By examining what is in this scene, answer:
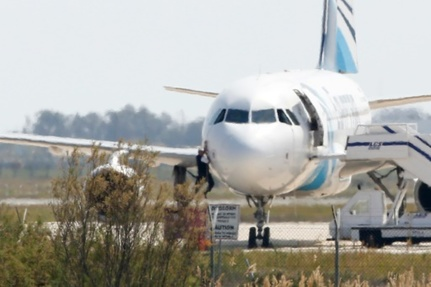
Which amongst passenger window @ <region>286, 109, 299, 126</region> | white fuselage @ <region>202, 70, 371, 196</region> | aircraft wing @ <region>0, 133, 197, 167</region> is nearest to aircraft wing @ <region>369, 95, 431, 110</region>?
white fuselage @ <region>202, 70, 371, 196</region>

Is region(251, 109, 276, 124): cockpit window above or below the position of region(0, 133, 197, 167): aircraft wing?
above

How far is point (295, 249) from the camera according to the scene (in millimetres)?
28844

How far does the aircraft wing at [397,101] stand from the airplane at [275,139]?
0.04 m

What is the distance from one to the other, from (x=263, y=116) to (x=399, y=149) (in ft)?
10.9

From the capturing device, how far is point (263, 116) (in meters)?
29.0

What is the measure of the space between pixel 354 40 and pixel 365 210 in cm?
1306

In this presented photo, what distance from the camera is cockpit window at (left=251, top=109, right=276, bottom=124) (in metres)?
28.8

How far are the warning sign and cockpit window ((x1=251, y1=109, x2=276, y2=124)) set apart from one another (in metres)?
7.65

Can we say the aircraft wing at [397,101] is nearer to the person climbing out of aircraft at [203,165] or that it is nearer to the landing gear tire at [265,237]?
the person climbing out of aircraft at [203,165]

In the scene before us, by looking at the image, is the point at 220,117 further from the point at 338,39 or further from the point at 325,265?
the point at 338,39

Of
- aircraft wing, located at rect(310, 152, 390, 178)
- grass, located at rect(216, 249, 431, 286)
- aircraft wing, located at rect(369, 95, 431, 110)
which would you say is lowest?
grass, located at rect(216, 249, 431, 286)

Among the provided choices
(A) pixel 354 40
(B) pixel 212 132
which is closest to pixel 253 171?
(B) pixel 212 132

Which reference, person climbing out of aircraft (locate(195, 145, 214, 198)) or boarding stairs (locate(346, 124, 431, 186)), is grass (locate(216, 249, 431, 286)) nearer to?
person climbing out of aircraft (locate(195, 145, 214, 198))

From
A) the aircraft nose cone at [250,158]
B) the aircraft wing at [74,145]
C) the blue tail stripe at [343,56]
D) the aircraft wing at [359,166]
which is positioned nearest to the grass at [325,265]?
the aircraft nose cone at [250,158]
